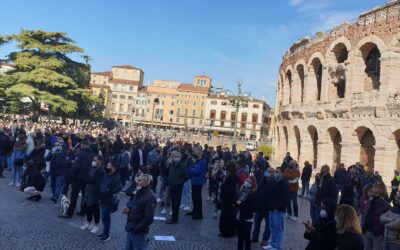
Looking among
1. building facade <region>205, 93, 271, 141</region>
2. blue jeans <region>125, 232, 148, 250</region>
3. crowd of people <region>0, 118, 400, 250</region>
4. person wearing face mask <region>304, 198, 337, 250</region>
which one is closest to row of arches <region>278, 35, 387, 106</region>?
crowd of people <region>0, 118, 400, 250</region>

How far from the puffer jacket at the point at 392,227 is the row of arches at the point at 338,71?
53.8 feet

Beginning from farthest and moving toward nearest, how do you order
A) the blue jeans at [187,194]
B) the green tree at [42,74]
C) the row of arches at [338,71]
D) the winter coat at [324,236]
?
the green tree at [42,74] < the row of arches at [338,71] < the blue jeans at [187,194] < the winter coat at [324,236]

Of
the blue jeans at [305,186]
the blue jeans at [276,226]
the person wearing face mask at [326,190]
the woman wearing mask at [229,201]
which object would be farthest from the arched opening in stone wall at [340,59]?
the blue jeans at [276,226]

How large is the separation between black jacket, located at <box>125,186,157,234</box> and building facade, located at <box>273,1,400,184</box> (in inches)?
644

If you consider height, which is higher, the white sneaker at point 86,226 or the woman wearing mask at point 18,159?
the woman wearing mask at point 18,159

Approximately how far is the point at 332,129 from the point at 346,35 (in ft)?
19.0

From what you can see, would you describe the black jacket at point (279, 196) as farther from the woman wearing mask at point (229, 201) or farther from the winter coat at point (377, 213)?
the winter coat at point (377, 213)

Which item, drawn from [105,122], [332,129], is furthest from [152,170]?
[105,122]

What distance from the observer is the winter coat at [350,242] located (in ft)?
14.9

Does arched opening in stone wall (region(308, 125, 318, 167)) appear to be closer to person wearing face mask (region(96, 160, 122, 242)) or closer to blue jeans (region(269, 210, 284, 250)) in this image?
blue jeans (region(269, 210, 284, 250))

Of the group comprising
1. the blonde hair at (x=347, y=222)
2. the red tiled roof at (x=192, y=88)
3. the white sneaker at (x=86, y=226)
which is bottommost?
the white sneaker at (x=86, y=226)

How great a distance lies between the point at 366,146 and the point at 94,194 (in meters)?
17.9

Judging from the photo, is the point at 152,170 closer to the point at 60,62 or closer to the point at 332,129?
the point at 332,129

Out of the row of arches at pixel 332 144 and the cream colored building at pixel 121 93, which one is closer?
the row of arches at pixel 332 144
